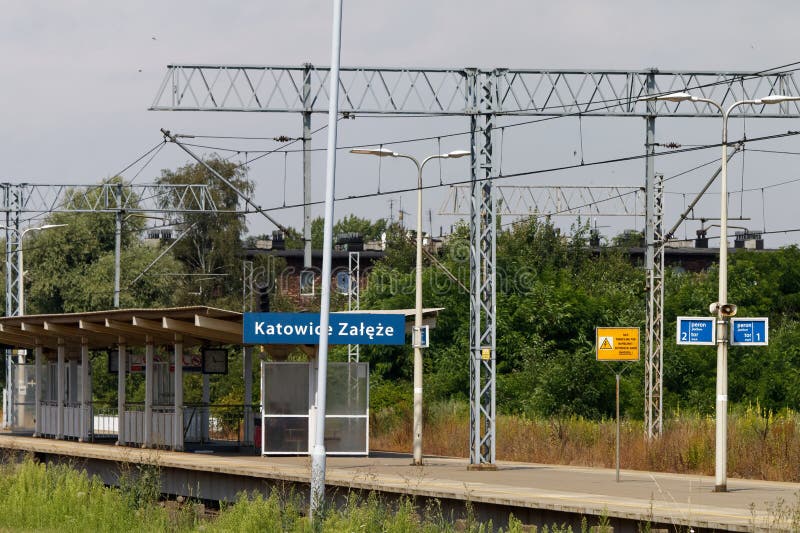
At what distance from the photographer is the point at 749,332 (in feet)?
78.2

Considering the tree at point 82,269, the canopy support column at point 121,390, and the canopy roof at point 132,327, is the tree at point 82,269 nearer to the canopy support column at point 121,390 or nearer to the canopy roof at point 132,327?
the canopy roof at point 132,327

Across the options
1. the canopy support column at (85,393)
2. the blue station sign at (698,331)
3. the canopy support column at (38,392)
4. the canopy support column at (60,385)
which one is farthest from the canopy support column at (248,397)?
the blue station sign at (698,331)

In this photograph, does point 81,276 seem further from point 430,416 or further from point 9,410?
point 430,416

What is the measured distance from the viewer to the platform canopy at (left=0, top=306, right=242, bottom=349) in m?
29.8

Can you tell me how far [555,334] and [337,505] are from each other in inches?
1247

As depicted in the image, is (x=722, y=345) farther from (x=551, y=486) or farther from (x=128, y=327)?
(x=128, y=327)

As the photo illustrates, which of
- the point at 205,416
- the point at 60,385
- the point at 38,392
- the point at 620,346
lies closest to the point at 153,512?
the point at 620,346

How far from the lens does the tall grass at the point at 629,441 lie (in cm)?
2873

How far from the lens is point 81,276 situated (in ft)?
247

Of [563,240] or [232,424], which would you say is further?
[563,240]

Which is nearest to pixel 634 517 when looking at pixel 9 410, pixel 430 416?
pixel 430 416

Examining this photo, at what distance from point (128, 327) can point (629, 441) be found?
1232 centimetres

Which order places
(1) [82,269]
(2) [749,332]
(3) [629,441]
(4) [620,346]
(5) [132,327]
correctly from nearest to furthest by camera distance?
(2) [749,332], (4) [620,346], (5) [132,327], (3) [629,441], (1) [82,269]

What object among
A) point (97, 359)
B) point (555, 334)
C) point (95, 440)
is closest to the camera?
point (95, 440)
